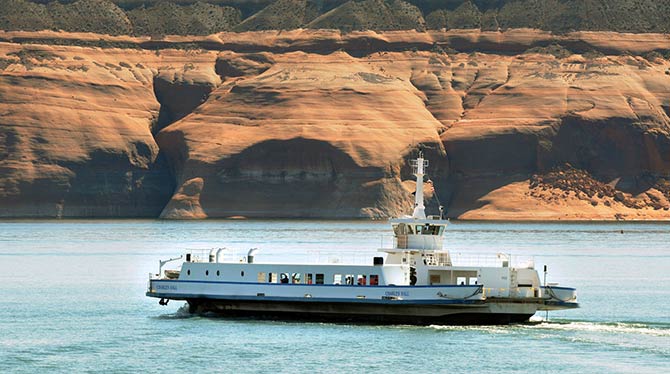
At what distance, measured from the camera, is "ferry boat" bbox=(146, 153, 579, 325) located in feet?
213

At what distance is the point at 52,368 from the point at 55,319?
1364cm

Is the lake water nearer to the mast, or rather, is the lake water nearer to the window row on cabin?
the window row on cabin

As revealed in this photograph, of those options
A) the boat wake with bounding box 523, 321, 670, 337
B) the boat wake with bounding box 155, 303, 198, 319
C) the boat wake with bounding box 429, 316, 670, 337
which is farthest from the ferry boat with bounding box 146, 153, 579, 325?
the boat wake with bounding box 523, 321, 670, 337

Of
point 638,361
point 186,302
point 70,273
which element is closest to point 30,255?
point 70,273

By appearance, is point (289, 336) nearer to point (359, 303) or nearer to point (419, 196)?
point (359, 303)

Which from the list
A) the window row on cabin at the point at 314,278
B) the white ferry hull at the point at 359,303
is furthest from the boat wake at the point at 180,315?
the window row on cabin at the point at 314,278

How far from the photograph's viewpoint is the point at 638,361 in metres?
57.7

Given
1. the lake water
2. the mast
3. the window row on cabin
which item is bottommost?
the lake water

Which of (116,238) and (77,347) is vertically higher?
(116,238)

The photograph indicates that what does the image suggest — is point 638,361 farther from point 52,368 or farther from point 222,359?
point 52,368

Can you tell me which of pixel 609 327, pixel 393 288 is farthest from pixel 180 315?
pixel 609 327

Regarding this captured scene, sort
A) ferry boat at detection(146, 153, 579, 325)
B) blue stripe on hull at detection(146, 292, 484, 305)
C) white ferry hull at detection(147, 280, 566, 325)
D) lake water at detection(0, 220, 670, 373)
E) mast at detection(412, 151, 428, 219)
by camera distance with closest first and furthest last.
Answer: lake water at detection(0, 220, 670, 373) → blue stripe on hull at detection(146, 292, 484, 305) → white ferry hull at detection(147, 280, 566, 325) → ferry boat at detection(146, 153, 579, 325) → mast at detection(412, 151, 428, 219)

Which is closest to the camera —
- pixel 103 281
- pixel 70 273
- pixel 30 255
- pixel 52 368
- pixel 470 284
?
pixel 52 368

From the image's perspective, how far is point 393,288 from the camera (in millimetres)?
65000
